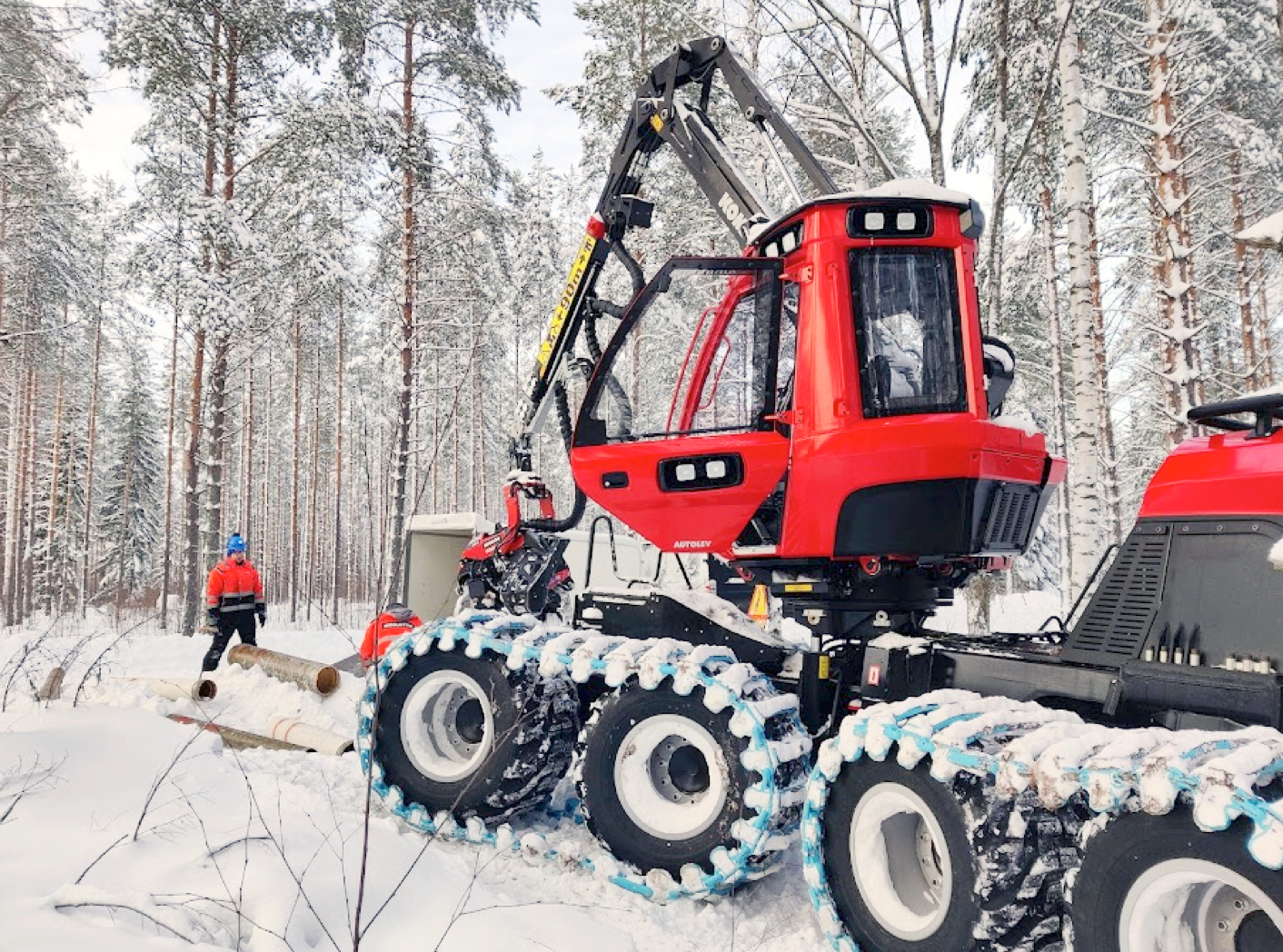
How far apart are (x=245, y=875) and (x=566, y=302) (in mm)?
4041

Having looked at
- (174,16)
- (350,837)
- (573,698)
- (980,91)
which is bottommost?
(350,837)

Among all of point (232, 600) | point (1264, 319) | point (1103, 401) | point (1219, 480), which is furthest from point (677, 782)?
point (1264, 319)

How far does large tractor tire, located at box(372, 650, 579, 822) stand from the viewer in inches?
197

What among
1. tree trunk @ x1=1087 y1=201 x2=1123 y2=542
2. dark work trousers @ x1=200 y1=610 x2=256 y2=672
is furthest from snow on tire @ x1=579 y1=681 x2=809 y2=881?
tree trunk @ x1=1087 y1=201 x2=1123 y2=542

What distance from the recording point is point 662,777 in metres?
4.65

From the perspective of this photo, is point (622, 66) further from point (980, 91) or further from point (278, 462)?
point (278, 462)

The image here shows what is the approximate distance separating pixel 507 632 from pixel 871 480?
2.40 m

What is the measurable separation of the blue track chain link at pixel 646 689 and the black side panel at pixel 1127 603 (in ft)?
4.44

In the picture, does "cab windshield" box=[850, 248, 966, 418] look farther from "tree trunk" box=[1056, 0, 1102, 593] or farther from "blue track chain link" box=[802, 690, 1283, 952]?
"tree trunk" box=[1056, 0, 1102, 593]

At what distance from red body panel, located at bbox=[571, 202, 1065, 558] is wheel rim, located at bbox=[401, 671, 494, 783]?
190cm

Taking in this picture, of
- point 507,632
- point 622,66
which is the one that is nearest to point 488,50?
point 622,66

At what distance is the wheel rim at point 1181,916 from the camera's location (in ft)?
8.85

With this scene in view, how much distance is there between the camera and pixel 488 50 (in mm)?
17594

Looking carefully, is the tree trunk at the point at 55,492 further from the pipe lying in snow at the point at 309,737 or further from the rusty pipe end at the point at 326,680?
the pipe lying in snow at the point at 309,737
